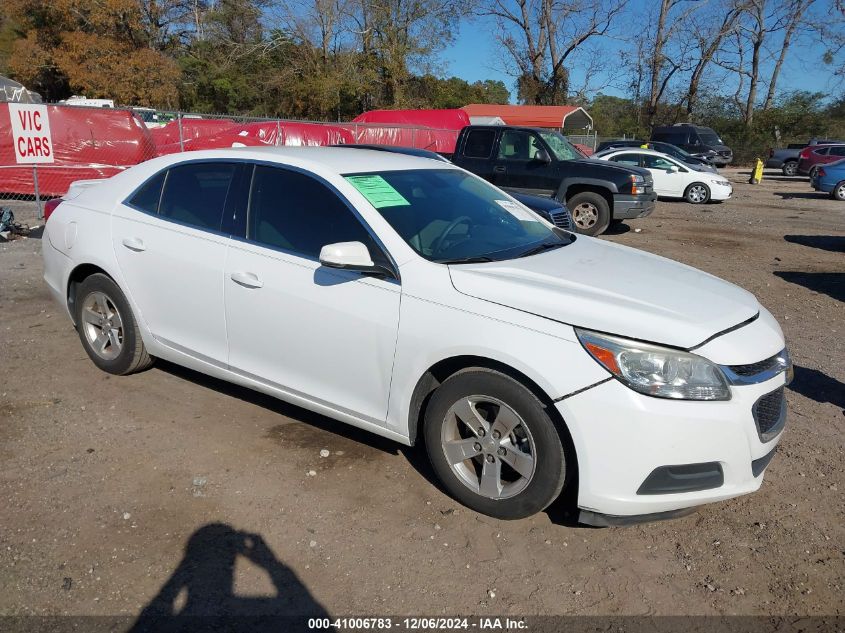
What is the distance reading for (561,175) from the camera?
11.5 meters

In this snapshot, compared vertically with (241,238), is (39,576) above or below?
below

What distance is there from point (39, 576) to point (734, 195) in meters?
22.9

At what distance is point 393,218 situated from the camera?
352cm

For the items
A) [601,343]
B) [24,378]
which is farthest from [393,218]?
[24,378]

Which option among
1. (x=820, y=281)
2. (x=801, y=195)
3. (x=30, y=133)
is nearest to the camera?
(x=820, y=281)

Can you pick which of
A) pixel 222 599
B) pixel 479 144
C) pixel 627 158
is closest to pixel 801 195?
pixel 627 158

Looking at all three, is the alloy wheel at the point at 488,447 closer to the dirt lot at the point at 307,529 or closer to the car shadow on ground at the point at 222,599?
the dirt lot at the point at 307,529

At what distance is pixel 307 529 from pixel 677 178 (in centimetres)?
1742

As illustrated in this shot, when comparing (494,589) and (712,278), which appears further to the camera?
(712,278)

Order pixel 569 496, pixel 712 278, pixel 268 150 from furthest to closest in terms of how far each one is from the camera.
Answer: pixel 268 150, pixel 712 278, pixel 569 496

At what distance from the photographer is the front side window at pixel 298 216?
11.6 ft

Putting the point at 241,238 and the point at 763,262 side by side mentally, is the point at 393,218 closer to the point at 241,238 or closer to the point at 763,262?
the point at 241,238

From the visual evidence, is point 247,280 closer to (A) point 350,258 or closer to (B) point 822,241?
(A) point 350,258

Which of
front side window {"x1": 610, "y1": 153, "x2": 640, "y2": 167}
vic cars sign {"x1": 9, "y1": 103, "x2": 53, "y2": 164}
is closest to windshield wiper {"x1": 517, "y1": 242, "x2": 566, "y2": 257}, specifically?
vic cars sign {"x1": 9, "y1": 103, "x2": 53, "y2": 164}
